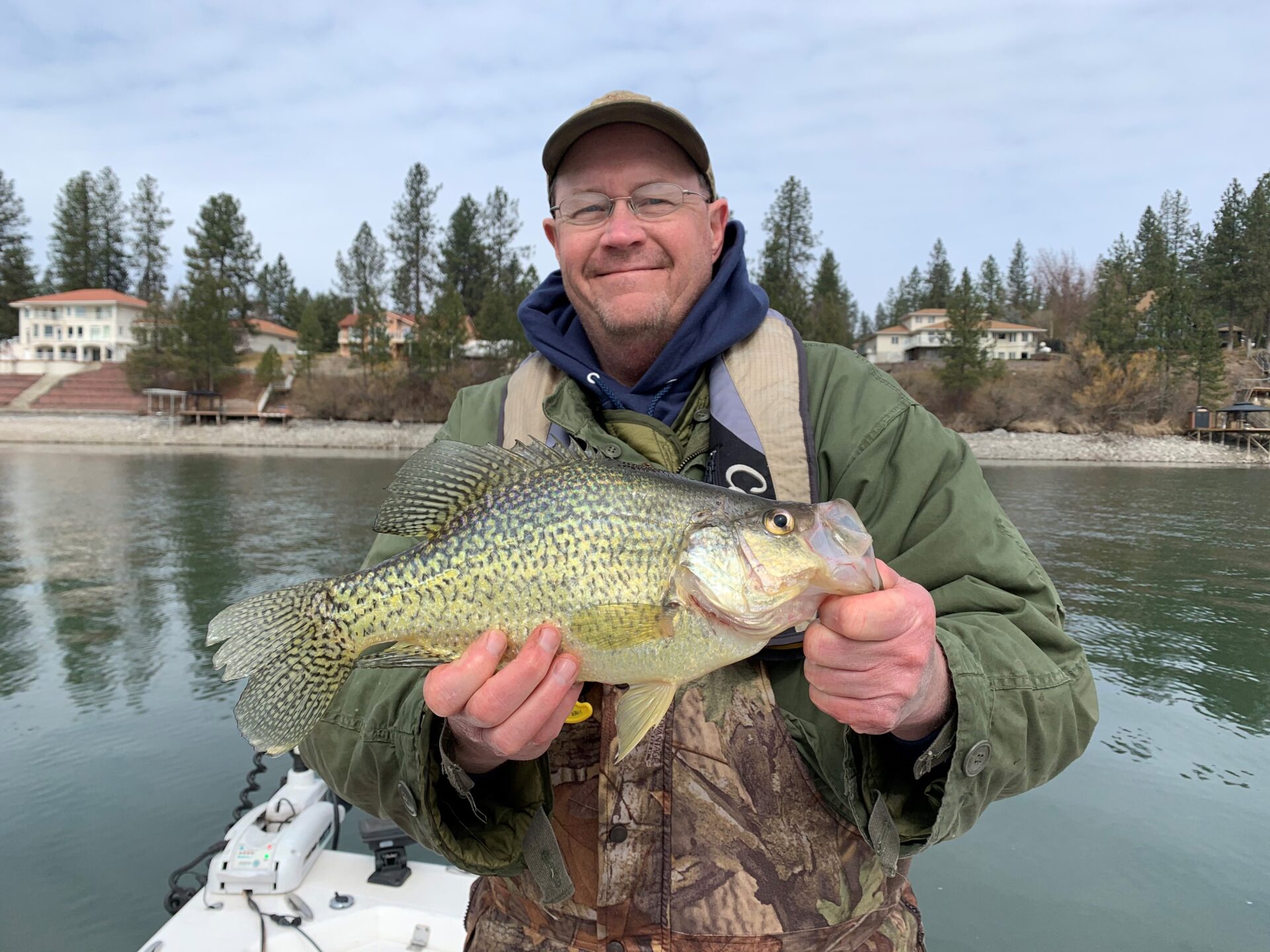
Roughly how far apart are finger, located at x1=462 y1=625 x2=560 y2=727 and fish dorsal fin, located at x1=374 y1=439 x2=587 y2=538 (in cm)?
59

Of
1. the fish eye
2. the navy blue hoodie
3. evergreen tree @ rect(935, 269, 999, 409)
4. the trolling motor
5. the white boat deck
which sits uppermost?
evergreen tree @ rect(935, 269, 999, 409)

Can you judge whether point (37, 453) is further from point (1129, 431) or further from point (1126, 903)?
point (1129, 431)

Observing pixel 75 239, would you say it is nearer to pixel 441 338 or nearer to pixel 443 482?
pixel 441 338

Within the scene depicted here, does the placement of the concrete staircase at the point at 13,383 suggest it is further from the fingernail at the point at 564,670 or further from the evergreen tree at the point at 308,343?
the fingernail at the point at 564,670

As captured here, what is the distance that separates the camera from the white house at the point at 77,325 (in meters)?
79.1

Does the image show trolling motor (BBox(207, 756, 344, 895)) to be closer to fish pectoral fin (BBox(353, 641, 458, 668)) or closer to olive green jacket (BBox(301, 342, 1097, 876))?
olive green jacket (BBox(301, 342, 1097, 876))

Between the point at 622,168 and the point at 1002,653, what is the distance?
215 cm

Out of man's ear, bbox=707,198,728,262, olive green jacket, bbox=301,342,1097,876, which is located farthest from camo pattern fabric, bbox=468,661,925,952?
man's ear, bbox=707,198,728,262

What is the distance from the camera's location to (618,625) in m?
2.26

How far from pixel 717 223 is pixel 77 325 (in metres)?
95.6

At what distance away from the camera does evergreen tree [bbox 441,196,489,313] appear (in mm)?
74812

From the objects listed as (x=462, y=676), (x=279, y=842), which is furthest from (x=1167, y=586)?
(x=462, y=676)

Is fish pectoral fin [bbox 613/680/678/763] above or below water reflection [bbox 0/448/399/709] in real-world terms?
above

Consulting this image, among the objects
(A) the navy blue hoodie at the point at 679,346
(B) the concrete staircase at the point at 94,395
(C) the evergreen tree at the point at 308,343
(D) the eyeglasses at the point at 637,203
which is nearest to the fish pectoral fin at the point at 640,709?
(A) the navy blue hoodie at the point at 679,346
